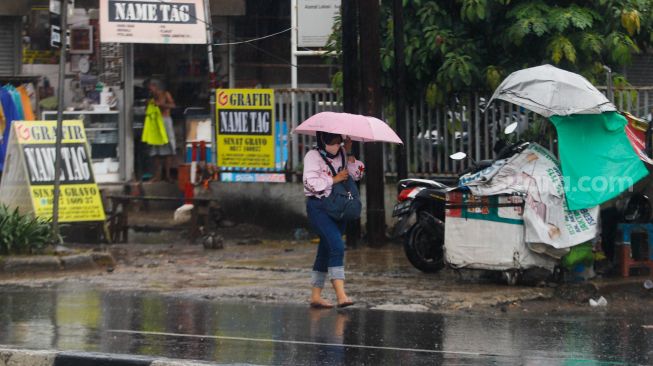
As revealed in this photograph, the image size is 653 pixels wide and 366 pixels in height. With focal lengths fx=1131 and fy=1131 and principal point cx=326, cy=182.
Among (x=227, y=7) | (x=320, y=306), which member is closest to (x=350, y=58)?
(x=320, y=306)

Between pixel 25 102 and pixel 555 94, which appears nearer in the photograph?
pixel 555 94

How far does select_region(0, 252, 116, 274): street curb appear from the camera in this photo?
480 inches

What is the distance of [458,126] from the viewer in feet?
49.4

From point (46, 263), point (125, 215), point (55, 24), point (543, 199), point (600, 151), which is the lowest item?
point (46, 263)

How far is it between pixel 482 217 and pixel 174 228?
7159 millimetres

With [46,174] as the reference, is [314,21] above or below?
above

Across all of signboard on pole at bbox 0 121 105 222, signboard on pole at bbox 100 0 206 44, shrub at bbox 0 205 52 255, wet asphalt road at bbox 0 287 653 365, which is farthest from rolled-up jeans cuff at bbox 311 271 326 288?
signboard on pole at bbox 100 0 206 44

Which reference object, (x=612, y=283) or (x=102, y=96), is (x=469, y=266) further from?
(x=102, y=96)

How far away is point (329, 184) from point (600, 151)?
9.82 feet

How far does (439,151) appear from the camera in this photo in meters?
15.3

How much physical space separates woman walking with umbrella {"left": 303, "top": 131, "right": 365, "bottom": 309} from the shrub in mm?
4056

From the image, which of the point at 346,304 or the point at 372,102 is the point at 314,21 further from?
the point at 346,304

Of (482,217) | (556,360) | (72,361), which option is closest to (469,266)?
(482,217)

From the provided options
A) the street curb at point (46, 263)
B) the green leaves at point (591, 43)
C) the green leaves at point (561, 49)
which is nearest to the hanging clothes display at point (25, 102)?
the street curb at point (46, 263)
